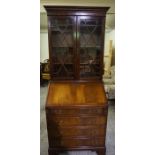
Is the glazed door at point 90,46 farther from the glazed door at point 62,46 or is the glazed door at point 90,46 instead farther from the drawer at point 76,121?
the drawer at point 76,121

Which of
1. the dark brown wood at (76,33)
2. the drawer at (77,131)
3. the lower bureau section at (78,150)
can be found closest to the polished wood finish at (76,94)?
the dark brown wood at (76,33)

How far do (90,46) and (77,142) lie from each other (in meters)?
1.26

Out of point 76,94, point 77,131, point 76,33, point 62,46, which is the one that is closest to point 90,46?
point 76,33

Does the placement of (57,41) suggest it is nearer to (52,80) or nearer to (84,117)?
(52,80)

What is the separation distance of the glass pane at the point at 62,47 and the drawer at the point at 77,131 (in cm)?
71

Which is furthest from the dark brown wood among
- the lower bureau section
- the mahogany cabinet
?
the lower bureau section

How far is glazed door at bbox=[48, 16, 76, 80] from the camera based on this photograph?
2.64 meters

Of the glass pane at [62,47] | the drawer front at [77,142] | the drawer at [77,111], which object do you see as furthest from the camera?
the glass pane at [62,47]

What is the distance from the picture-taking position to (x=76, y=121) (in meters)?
2.49

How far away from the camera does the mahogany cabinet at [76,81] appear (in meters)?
2.47

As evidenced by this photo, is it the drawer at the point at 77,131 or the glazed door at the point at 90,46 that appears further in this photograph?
the glazed door at the point at 90,46
